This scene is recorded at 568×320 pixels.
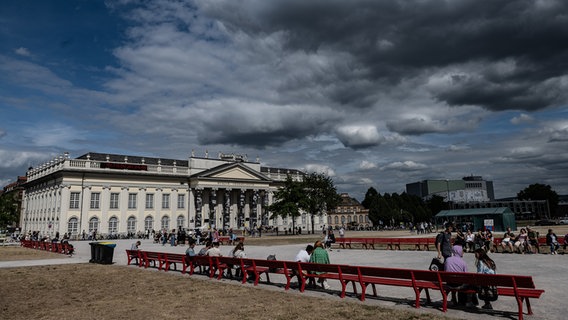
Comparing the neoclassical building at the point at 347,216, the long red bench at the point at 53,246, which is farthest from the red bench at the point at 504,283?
the neoclassical building at the point at 347,216

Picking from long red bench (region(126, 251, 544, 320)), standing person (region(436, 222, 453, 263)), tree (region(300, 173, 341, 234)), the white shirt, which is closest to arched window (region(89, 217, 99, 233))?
tree (region(300, 173, 341, 234))

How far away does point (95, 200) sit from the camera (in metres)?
59.8

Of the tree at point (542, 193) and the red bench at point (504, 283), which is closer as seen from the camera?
the red bench at point (504, 283)

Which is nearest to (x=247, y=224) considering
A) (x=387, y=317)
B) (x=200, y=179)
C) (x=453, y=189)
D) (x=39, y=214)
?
(x=200, y=179)

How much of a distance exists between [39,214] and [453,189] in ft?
Result: 576

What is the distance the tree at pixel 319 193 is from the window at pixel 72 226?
33825mm

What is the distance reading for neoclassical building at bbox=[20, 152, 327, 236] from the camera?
58250 mm

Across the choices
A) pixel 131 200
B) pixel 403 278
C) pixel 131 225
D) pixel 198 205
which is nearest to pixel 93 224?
pixel 131 225

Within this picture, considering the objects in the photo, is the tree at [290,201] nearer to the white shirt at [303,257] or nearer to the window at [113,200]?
the window at [113,200]

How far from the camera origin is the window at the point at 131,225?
6245 centimetres

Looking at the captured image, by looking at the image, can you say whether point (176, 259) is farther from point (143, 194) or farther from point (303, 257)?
point (143, 194)

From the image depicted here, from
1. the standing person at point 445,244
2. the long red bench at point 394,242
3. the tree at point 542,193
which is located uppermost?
Result: the tree at point 542,193

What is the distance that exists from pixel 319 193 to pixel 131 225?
101ft

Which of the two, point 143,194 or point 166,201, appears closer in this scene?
point 143,194
